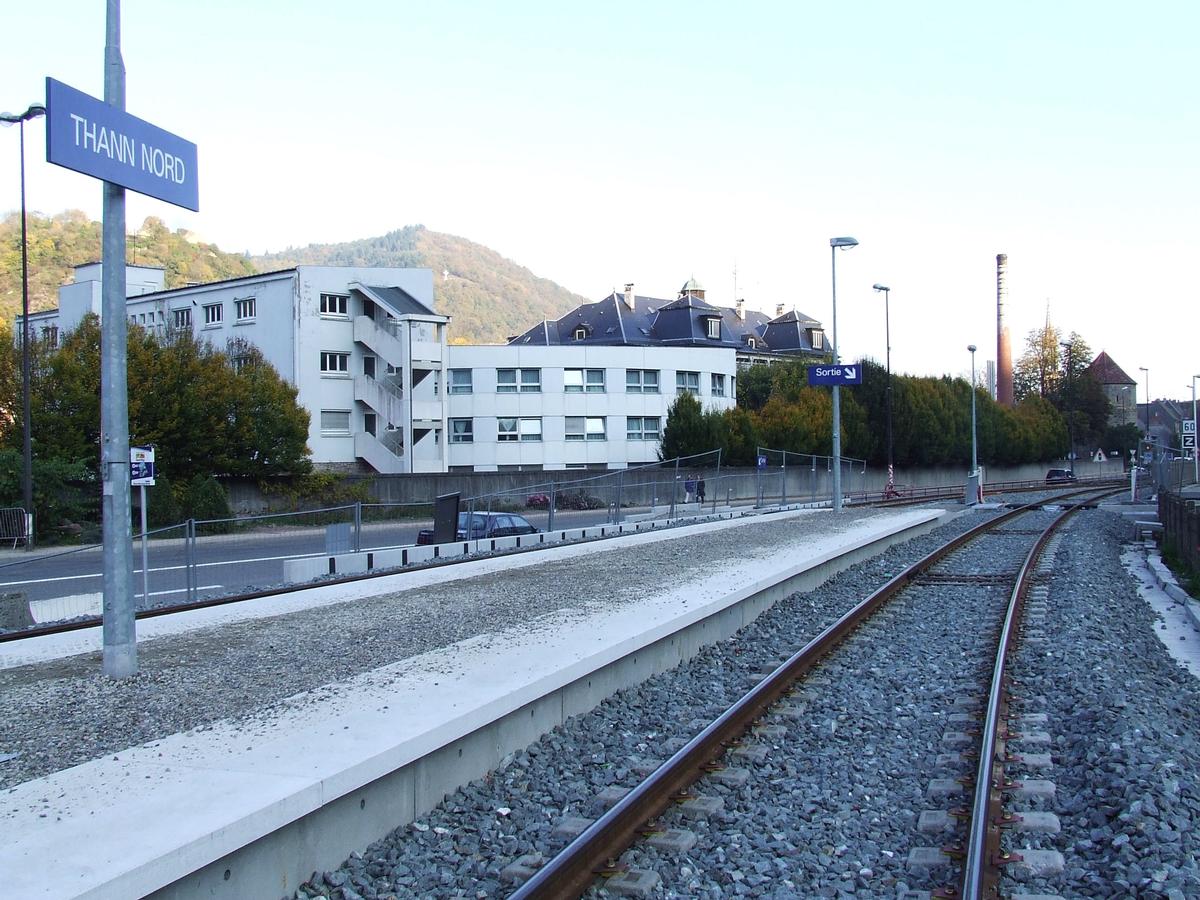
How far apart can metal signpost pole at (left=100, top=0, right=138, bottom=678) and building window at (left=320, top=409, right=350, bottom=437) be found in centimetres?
5022

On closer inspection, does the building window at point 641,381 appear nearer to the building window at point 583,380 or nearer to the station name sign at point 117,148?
the building window at point 583,380

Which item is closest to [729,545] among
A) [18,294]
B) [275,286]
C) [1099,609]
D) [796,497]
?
[1099,609]

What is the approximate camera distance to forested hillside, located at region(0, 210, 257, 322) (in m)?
98.7

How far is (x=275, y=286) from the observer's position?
57625 millimetres

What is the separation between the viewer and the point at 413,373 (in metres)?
56.8

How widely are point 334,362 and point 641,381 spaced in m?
17.7

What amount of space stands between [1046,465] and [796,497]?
6054 centimetres

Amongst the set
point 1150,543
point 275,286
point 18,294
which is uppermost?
point 18,294

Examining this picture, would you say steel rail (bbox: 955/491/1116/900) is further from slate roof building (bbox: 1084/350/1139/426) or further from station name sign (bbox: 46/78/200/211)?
slate roof building (bbox: 1084/350/1139/426)

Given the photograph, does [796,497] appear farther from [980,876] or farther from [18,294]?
[18,294]

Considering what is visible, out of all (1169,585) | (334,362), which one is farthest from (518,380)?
(1169,585)

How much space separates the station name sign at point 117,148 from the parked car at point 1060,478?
245 ft

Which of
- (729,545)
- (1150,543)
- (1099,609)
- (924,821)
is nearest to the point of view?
(924,821)

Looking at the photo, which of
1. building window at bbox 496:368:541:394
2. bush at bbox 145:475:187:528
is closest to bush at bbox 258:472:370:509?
bush at bbox 145:475:187:528
